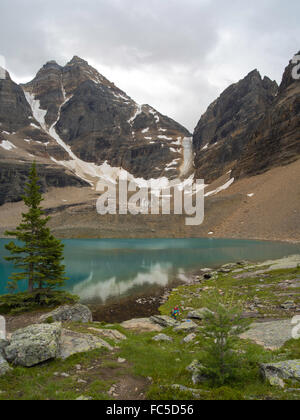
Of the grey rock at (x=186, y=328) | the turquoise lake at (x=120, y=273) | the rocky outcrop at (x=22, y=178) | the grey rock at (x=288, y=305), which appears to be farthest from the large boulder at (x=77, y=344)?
the rocky outcrop at (x=22, y=178)

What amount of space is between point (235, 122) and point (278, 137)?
62.9m

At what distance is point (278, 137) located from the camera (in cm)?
11694

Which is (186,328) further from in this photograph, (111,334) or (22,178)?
(22,178)

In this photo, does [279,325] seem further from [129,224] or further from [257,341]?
[129,224]

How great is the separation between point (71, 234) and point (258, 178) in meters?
89.8

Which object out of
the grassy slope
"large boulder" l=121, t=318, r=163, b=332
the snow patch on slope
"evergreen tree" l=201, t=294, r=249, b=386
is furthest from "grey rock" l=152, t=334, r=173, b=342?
the snow patch on slope

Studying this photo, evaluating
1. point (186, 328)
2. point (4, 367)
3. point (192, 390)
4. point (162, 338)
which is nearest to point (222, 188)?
point (186, 328)

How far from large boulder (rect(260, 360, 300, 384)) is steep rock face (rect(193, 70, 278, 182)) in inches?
6348

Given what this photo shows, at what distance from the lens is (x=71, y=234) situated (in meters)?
107

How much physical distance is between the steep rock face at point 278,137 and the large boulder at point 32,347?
400ft

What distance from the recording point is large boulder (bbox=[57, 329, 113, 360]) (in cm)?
975

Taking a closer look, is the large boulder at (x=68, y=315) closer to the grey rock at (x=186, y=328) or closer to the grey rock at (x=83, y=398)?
the grey rock at (x=186, y=328)
